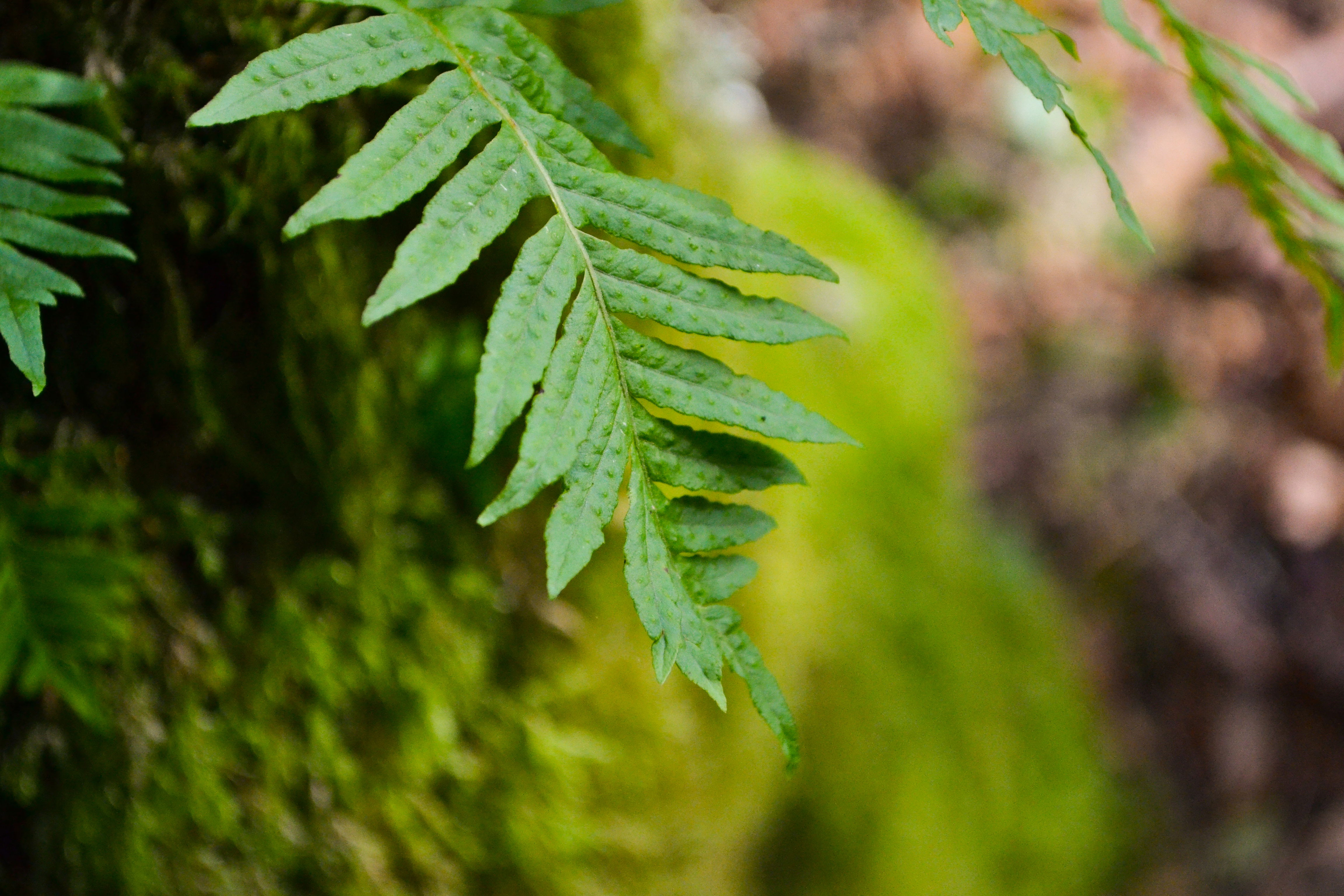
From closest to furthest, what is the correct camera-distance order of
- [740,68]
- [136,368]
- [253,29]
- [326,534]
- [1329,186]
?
1. [253,29]
2. [136,368]
3. [326,534]
4. [740,68]
5. [1329,186]

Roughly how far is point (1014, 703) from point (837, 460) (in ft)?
4.09

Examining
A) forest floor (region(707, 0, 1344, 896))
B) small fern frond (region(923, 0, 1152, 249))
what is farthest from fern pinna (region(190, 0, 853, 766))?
forest floor (region(707, 0, 1344, 896))

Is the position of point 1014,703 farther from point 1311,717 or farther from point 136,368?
point 136,368

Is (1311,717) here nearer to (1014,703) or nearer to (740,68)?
(1014,703)

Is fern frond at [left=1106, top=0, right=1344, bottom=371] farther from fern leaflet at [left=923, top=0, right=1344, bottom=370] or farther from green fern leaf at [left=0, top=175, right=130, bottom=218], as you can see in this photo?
green fern leaf at [left=0, top=175, right=130, bottom=218]

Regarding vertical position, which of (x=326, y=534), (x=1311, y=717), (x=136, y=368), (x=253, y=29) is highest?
(x=253, y=29)

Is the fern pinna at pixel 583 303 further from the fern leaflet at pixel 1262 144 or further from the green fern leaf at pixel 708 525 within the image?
the fern leaflet at pixel 1262 144

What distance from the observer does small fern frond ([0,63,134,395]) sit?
0.95 metres

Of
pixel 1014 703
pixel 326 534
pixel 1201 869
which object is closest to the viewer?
pixel 326 534

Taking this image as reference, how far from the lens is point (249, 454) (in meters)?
1.35

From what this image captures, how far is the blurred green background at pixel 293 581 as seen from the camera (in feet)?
3.89

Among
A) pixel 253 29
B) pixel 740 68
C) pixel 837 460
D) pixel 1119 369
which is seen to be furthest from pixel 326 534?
pixel 1119 369

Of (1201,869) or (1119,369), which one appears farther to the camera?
(1119,369)

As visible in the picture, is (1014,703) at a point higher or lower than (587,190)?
lower
